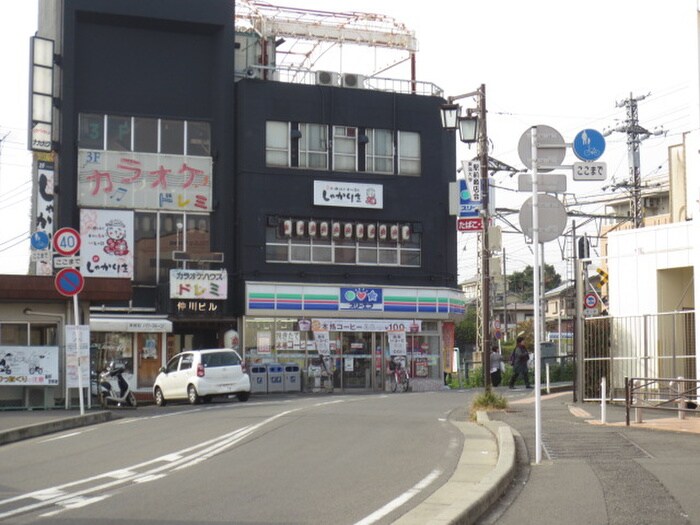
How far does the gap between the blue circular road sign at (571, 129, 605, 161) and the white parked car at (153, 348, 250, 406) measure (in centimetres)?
1739

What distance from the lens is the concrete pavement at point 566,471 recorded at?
948cm

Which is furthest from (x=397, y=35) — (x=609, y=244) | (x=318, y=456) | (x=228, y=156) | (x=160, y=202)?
(x=318, y=456)

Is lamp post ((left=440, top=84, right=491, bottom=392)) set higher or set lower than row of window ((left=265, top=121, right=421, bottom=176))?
lower

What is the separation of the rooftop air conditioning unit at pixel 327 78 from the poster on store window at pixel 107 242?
33.7 feet

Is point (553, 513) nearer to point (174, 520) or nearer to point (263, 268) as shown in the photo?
point (174, 520)

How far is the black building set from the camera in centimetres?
4372

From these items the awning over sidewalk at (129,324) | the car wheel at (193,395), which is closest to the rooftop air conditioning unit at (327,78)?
the awning over sidewalk at (129,324)

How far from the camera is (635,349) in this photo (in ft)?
78.2

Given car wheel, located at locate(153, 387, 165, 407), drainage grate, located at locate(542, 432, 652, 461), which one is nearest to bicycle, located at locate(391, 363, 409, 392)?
car wheel, located at locate(153, 387, 165, 407)

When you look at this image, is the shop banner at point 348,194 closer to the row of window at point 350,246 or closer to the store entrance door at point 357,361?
the row of window at point 350,246

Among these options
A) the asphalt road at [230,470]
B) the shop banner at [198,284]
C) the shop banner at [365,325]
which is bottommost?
the asphalt road at [230,470]

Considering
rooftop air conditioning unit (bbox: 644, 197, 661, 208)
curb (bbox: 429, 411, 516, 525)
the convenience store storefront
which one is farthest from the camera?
rooftop air conditioning unit (bbox: 644, 197, 661, 208)

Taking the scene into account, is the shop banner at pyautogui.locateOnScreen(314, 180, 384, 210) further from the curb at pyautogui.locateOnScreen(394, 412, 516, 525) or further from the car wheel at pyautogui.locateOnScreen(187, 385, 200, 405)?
the curb at pyautogui.locateOnScreen(394, 412, 516, 525)

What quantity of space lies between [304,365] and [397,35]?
16.6 metres
